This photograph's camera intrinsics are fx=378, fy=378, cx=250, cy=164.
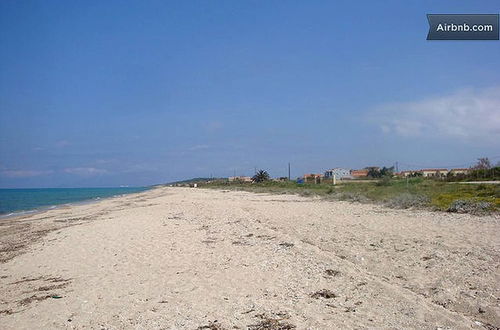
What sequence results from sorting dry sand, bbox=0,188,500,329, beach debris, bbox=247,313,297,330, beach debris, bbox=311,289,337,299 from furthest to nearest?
1. beach debris, bbox=311,289,337,299
2. dry sand, bbox=0,188,500,329
3. beach debris, bbox=247,313,297,330

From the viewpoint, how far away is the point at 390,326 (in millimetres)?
4520

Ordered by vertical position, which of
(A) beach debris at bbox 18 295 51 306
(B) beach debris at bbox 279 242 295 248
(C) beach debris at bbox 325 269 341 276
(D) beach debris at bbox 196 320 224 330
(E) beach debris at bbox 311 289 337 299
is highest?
(B) beach debris at bbox 279 242 295 248

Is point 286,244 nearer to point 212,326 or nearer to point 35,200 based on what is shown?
point 212,326

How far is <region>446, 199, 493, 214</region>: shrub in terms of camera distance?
14.1 meters

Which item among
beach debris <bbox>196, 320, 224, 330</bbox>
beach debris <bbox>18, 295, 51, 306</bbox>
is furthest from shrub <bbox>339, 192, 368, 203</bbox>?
beach debris <bbox>196, 320, 224, 330</bbox>

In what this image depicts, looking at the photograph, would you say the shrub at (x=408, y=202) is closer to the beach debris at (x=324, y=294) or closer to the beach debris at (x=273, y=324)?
the beach debris at (x=324, y=294)

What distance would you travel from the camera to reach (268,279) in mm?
6688

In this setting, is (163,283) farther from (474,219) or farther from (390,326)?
(474,219)

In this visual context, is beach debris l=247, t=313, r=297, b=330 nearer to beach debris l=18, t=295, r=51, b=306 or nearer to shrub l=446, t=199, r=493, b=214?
beach debris l=18, t=295, r=51, b=306

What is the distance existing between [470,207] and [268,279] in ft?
37.0

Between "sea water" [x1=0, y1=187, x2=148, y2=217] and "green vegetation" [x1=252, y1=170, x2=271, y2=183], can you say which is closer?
"sea water" [x1=0, y1=187, x2=148, y2=217]

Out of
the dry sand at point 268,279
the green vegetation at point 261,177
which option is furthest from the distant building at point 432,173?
the dry sand at point 268,279

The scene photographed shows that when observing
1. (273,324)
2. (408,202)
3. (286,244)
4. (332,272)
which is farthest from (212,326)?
(408,202)

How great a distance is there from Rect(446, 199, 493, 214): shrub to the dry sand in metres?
1.66
